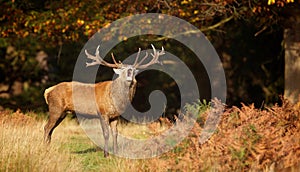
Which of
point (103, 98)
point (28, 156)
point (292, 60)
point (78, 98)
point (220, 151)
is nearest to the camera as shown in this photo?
point (220, 151)

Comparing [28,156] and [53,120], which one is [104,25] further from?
[28,156]

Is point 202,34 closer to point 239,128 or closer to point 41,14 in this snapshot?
point 41,14

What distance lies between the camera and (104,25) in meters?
15.1

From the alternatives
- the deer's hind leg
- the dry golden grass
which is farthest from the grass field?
the deer's hind leg

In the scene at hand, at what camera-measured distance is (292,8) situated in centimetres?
1400

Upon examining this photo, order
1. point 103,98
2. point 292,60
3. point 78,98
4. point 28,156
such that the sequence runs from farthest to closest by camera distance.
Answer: point 292,60
point 78,98
point 103,98
point 28,156

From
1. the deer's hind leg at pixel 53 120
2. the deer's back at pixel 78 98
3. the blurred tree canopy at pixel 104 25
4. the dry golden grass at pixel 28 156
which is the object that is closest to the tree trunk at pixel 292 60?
the blurred tree canopy at pixel 104 25

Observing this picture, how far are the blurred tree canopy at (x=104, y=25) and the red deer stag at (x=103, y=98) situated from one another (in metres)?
4.19

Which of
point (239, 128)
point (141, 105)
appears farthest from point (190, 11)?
point (239, 128)

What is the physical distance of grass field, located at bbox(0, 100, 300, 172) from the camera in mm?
6805

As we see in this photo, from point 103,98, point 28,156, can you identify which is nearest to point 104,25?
point 103,98

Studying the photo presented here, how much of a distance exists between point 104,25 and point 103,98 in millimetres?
4835

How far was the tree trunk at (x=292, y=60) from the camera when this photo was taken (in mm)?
14594

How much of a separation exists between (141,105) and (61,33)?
6108 millimetres
